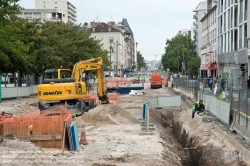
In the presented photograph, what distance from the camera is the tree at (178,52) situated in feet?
390

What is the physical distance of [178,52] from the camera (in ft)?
382

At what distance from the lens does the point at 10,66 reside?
35406 millimetres

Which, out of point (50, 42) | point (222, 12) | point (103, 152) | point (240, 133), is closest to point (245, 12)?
point (222, 12)

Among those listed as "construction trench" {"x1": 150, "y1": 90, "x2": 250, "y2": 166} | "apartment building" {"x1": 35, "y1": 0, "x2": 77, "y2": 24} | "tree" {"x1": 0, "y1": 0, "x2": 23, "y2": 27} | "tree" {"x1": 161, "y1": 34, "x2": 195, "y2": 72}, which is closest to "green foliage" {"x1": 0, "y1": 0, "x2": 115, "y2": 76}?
"tree" {"x1": 0, "y1": 0, "x2": 23, "y2": 27}

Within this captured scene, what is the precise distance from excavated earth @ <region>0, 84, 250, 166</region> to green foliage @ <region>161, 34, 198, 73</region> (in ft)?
308

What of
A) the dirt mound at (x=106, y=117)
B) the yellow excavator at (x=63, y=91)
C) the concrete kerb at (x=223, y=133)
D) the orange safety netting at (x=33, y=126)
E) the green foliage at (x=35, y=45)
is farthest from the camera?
the green foliage at (x=35, y=45)

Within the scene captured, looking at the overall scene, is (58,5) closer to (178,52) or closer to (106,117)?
(178,52)

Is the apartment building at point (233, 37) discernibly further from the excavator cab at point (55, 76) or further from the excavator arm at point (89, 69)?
the excavator cab at point (55, 76)

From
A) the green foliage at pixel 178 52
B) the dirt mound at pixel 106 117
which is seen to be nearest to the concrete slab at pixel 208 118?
the dirt mound at pixel 106 117

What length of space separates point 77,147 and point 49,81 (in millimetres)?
9333

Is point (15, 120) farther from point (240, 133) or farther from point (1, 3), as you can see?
point (1, 3)

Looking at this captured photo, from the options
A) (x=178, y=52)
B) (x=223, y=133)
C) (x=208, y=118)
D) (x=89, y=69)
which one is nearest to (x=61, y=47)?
(x=89, y=69)

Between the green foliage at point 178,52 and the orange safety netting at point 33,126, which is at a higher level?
the green foliage at point 178,52

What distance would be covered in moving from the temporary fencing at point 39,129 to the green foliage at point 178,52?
101948mm
